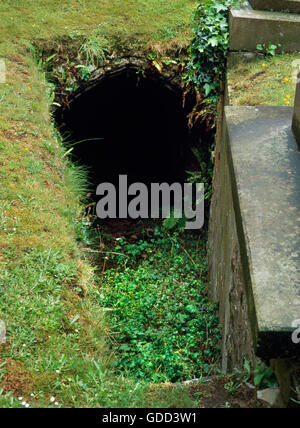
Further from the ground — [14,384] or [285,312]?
[285,312]

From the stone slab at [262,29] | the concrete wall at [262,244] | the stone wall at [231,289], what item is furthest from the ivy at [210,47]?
the concrete wall at [262,244]

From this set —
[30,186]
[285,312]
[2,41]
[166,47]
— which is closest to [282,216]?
[285,312]

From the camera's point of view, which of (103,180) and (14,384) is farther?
(103,180)

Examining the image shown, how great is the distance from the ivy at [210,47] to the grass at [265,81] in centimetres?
33

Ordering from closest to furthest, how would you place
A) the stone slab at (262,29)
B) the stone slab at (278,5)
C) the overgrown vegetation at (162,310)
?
the overgrown vegetation at (162,310), the stone slab at (262,29), the stone slab at (278,5)

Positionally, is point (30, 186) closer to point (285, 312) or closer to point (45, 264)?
point (45, 264)

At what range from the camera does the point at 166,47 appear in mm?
6891

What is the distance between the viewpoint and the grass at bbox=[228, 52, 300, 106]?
191 inches

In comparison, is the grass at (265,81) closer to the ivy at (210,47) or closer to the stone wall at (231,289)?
the ivy at (210,47)

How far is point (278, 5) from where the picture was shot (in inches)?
221

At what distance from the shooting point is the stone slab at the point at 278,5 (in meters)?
5.55

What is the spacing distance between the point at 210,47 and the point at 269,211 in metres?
3.84
